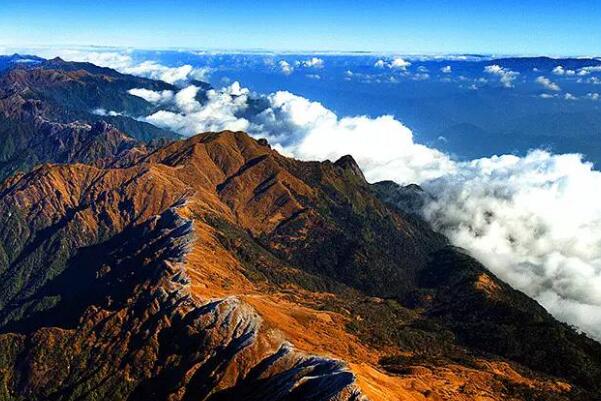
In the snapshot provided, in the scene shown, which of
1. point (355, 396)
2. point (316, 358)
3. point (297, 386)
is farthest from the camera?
point (316, 358)

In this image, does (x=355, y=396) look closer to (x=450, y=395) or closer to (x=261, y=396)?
(x=261, y=396)

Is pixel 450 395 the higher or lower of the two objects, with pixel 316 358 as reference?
lower

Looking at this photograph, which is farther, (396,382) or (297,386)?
(396,382)

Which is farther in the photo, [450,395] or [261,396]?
[450,395]

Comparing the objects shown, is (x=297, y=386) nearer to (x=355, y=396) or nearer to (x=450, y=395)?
(x=355, y=396)

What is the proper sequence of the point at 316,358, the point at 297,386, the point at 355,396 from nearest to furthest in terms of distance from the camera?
the point at 355,396 < the point at 297,386 < the point at 316,358

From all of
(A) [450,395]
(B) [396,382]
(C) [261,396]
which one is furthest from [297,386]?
(A) [450,395]

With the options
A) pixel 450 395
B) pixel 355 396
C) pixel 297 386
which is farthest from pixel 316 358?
pixel 450 395

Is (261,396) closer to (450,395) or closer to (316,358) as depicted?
(316,358)
